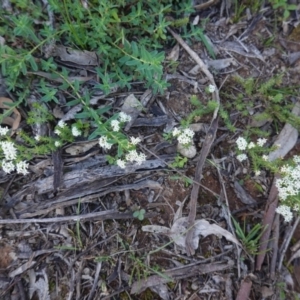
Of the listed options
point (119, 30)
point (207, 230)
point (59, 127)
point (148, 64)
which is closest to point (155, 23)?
point (119, 30)

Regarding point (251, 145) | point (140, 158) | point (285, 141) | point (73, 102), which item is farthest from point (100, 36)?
point (285, 141)

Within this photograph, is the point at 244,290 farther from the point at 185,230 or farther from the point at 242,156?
the point at 242,156

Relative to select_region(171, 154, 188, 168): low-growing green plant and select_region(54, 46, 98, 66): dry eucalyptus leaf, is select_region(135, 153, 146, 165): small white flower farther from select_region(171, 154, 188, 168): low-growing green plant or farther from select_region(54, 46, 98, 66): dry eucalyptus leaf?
select_region(54, 46, 98, 66): dry eucalyptus leaf

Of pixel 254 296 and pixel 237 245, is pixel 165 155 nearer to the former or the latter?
pixel 237 245

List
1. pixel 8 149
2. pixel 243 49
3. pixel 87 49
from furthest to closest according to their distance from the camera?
pixel 243 49 < pixel 87 49 < pixel 8 149

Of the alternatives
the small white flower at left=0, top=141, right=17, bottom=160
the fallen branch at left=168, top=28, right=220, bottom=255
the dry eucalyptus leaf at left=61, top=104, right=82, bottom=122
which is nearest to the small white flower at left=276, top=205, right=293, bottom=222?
the fallen branch at left=168, top=28, right=220, bottom=255

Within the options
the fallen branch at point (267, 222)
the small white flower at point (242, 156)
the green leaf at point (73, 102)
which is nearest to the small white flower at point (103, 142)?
the green leaf at point (73, 102)
